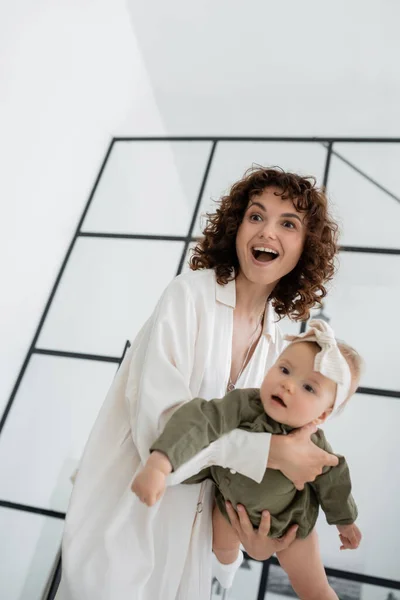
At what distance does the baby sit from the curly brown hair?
347 mm

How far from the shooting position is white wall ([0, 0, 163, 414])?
7.14ft

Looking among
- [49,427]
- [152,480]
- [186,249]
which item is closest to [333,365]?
[152,480]

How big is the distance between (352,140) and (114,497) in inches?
80.8

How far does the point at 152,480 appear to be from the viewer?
0.83 m

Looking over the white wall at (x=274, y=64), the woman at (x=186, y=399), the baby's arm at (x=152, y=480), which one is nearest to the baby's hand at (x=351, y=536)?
the woman at (x=186, y=399)

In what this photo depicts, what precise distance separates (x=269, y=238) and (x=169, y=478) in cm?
60

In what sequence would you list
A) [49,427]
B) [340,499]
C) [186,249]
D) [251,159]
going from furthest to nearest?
[251,159] < [186,249] < [49,427] < [340,499]

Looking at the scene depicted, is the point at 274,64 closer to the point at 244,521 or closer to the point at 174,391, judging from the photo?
the point at 174,391

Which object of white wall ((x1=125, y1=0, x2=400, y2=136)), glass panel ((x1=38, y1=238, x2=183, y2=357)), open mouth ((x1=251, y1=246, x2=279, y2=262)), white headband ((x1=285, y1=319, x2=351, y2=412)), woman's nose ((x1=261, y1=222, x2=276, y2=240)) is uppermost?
white wall ((x1=125, y1=0, x2=400, y2=136))

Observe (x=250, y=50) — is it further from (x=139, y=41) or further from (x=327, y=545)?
(x=327, y=545)

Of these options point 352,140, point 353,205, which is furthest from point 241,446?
point 352,140

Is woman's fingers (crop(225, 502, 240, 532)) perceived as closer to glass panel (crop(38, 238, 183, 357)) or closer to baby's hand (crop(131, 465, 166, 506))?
baby's hand (crop(131, 465, 166, 506))

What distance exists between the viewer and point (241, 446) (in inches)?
38.2

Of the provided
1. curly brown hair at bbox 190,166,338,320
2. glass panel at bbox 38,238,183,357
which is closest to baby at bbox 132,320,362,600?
curly brown hair at bbox 190,166,338,320
